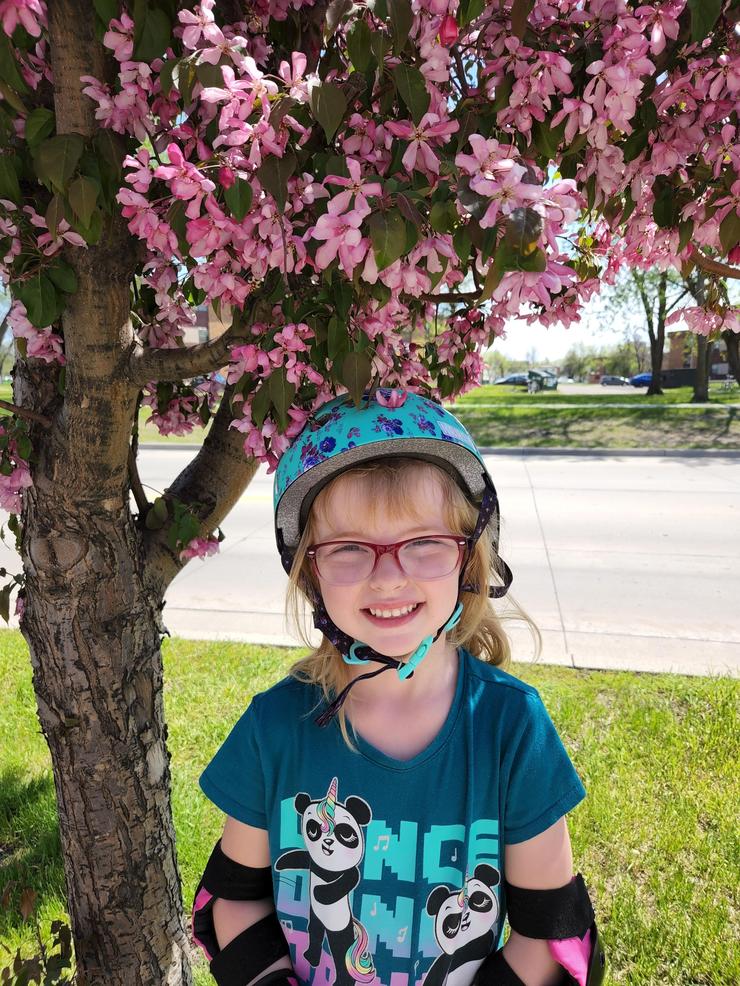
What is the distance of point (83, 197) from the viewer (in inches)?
37.9

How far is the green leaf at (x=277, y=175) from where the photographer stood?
2.90ft

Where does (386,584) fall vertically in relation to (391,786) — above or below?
above

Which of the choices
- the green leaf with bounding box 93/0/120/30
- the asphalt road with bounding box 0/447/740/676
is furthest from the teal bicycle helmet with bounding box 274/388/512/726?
the asphalt road with bounding box 0/447/740/676

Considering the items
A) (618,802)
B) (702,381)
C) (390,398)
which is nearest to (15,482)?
(390,398)

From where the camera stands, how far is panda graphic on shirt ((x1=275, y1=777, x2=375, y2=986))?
134cm

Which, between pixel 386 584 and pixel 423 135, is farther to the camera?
pixel 386 584

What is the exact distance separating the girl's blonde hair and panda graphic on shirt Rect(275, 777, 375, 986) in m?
0.13

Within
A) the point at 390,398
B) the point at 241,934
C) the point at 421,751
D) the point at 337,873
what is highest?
the point at 390,398

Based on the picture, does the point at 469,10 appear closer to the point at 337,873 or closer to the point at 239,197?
the point at 239,197

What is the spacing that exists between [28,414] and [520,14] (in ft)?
3.67

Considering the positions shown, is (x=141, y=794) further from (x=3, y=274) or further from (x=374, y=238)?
(x=374, y=238)

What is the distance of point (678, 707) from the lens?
148 inches

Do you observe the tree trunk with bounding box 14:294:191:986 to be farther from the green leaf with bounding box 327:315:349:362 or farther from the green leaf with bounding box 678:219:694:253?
the green leaf with bounding box 678:219:694:253

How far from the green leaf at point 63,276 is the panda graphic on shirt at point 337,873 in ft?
3.41
